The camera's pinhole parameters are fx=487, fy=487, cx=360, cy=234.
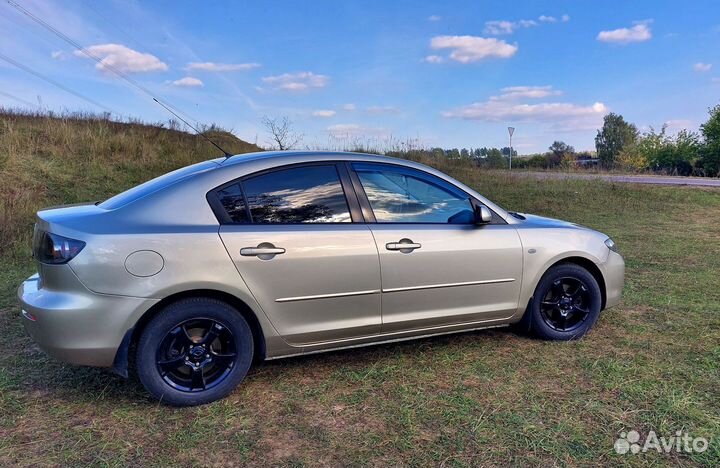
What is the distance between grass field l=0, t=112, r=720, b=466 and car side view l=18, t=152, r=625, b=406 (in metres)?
0.25

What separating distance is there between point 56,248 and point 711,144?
43.0 meters

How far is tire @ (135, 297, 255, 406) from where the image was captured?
2.83m

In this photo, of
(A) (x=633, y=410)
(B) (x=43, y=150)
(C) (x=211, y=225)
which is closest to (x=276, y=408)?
(C) (x=211, y=225)

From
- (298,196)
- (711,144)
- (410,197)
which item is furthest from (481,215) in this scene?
(711,144)

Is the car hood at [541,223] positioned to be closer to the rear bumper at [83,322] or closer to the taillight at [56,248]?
the rear bumper at [83,322]

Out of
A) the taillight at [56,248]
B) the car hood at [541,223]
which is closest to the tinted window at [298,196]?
the taillight at [56,248]

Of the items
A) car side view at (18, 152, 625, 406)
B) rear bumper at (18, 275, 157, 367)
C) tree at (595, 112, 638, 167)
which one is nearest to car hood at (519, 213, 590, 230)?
car side view at (18, 152, 625, 406)

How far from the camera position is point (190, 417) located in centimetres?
282

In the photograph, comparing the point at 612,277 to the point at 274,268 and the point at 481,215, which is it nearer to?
the point at 481,215

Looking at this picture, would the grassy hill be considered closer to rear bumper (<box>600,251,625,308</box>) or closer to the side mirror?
the side mirror

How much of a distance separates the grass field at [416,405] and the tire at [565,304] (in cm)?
14

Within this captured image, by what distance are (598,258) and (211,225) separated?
10.1ft

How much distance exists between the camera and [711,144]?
35.3 m

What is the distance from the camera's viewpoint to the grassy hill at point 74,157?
9.33 m
